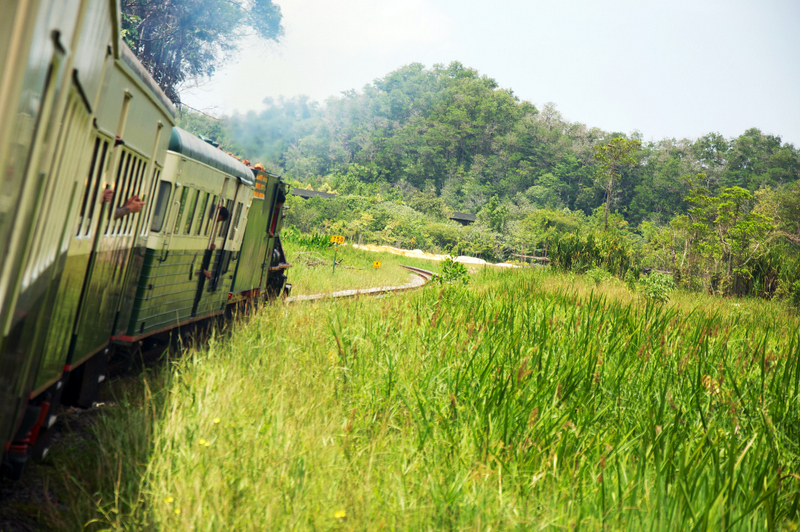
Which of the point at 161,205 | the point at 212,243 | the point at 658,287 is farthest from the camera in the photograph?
the point at 658,287

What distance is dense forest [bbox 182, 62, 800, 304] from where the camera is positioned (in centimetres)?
2416

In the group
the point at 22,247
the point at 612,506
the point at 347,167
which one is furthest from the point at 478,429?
the point at 347,167

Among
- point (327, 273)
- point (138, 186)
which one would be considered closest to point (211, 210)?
point (138, 186)

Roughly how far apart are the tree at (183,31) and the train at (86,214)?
13779mm

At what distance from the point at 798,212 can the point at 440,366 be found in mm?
50857

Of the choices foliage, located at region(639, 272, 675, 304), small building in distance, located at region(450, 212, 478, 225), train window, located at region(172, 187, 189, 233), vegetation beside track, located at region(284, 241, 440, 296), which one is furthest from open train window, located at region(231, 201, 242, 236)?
small building in distance, located at region(450, 212, 478, 225)

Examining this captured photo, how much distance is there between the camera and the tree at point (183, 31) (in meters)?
19.3

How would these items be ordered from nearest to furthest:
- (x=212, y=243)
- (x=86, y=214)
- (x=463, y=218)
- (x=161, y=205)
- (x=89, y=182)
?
(x=89, y=182) → (x=86, y=214) → (x=161, y=205) → (x=212, y=243) → (x=463, y=218)

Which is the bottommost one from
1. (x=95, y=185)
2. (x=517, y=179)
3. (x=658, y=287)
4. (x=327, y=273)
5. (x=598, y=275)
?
(x=327, y=273)

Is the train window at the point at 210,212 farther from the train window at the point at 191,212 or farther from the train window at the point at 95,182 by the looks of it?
the train window at the point at 95,182

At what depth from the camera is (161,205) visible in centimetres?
562

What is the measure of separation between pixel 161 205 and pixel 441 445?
11.3ft

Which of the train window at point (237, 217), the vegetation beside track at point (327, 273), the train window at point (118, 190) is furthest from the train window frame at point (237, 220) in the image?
the vegetation beside track at point (327, 273)

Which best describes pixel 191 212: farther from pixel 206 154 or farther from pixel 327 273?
pixel 327 273
